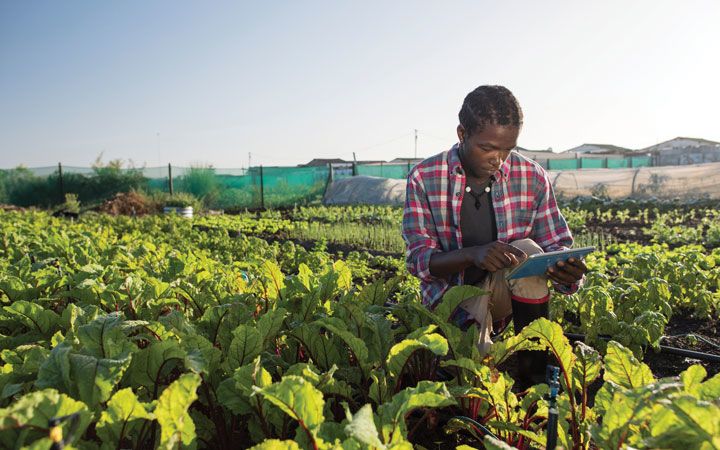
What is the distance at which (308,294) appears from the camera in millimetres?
2059

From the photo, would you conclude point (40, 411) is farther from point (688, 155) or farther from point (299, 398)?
point (688, 155)

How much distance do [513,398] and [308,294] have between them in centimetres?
84

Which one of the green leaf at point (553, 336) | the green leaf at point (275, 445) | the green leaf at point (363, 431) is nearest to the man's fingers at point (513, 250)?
the green leaf at point (553, 336)

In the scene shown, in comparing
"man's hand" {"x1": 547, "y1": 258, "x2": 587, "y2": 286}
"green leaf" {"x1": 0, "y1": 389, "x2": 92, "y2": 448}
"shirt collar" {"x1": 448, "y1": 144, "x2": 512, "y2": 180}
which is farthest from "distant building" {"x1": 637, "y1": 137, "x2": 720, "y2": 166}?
"green leaf" {"x1": 0, "y1": 389, "x2": 92, "y2": 448}

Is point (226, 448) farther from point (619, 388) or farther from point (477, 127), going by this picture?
point (477, 127)

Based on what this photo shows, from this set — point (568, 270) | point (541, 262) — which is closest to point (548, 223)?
point (568, 270)

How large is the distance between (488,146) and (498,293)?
0.71 metres

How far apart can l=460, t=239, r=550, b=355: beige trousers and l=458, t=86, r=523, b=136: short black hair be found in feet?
1.92

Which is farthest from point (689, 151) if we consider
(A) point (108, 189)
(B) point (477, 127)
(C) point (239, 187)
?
(B) point (477, 127)

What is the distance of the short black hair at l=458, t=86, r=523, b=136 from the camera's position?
7.63 ft

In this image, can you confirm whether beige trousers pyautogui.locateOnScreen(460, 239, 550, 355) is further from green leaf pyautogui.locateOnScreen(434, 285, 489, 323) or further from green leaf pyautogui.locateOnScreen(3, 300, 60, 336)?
green leaf pyautogui.locateOnScreen(3, 300, 60, 336)

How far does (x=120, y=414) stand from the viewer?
113cm

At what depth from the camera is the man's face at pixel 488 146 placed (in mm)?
2330

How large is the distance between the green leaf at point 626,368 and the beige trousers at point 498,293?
75 centimetres
